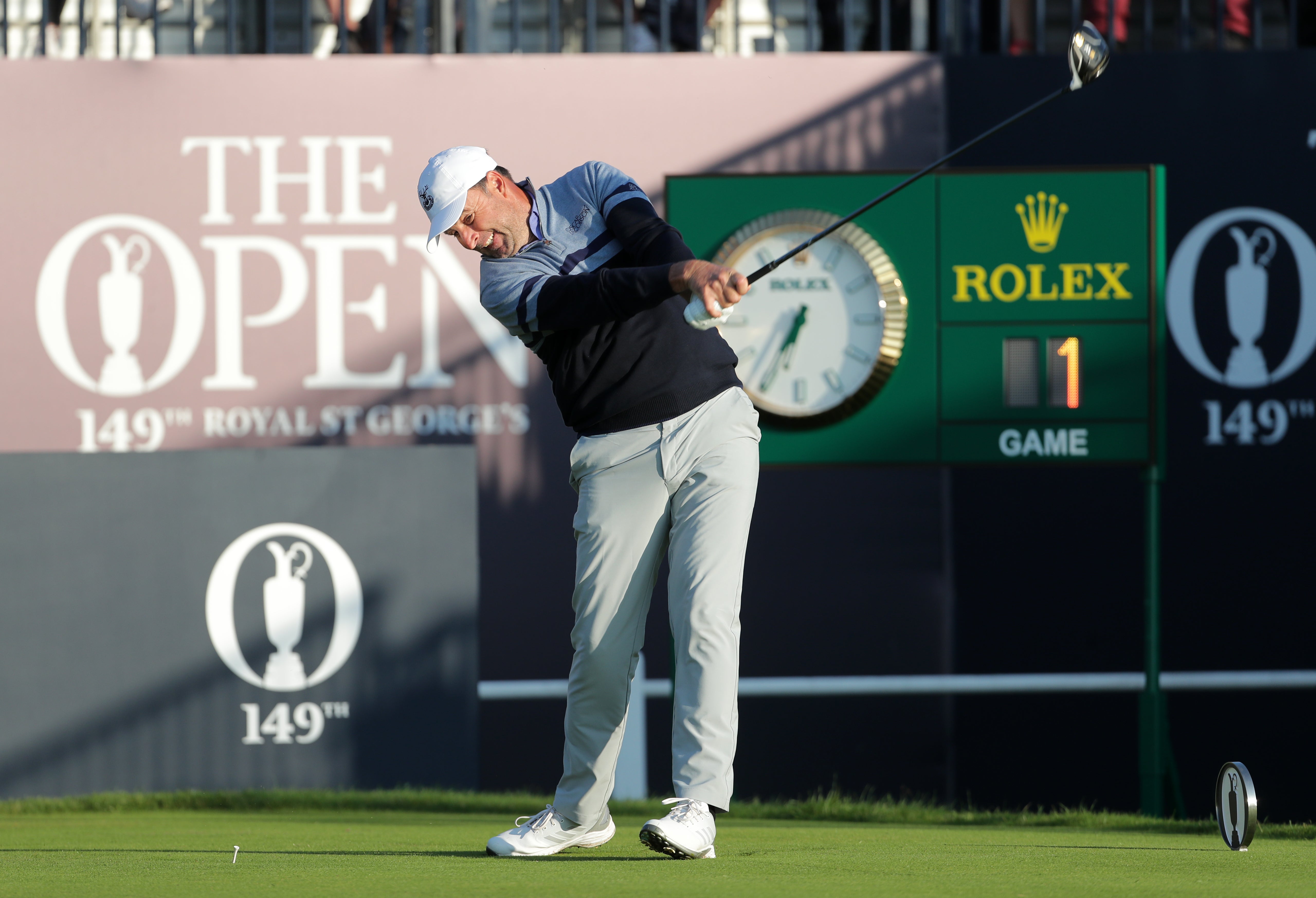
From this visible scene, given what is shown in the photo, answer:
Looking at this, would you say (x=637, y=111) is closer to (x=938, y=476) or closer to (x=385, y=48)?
(x=385, y=48)

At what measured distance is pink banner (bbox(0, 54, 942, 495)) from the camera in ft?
20.3

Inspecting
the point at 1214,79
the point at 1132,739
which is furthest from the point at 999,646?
the point at 1214,79

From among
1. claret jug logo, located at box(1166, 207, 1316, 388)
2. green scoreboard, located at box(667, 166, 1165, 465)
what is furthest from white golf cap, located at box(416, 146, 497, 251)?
claret jug logo, located at box(1166, 207, 1316, 388)

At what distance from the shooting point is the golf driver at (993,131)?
8.71ft

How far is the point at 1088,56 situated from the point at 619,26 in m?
4.38

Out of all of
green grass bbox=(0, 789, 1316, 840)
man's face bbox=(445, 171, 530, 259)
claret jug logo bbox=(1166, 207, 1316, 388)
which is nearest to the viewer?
man's face bbox=(445, 171, 530, 259)

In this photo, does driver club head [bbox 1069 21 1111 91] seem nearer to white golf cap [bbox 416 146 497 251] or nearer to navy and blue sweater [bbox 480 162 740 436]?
navy and blue sweater [bbox 480 162 740 436]

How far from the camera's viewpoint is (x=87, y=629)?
479 cm

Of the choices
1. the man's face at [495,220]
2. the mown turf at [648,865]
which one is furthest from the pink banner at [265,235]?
the man's face at [495,220]

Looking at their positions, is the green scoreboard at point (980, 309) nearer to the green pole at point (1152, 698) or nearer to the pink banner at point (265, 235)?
the green pole at point (1152, 698)

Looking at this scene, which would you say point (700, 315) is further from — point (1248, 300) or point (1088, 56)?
point (1248, 300)

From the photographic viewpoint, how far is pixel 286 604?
488cm

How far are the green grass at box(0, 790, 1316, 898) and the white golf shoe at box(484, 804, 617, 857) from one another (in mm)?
38

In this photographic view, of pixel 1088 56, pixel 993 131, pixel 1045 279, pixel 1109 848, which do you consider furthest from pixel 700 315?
pixel 1045 279
